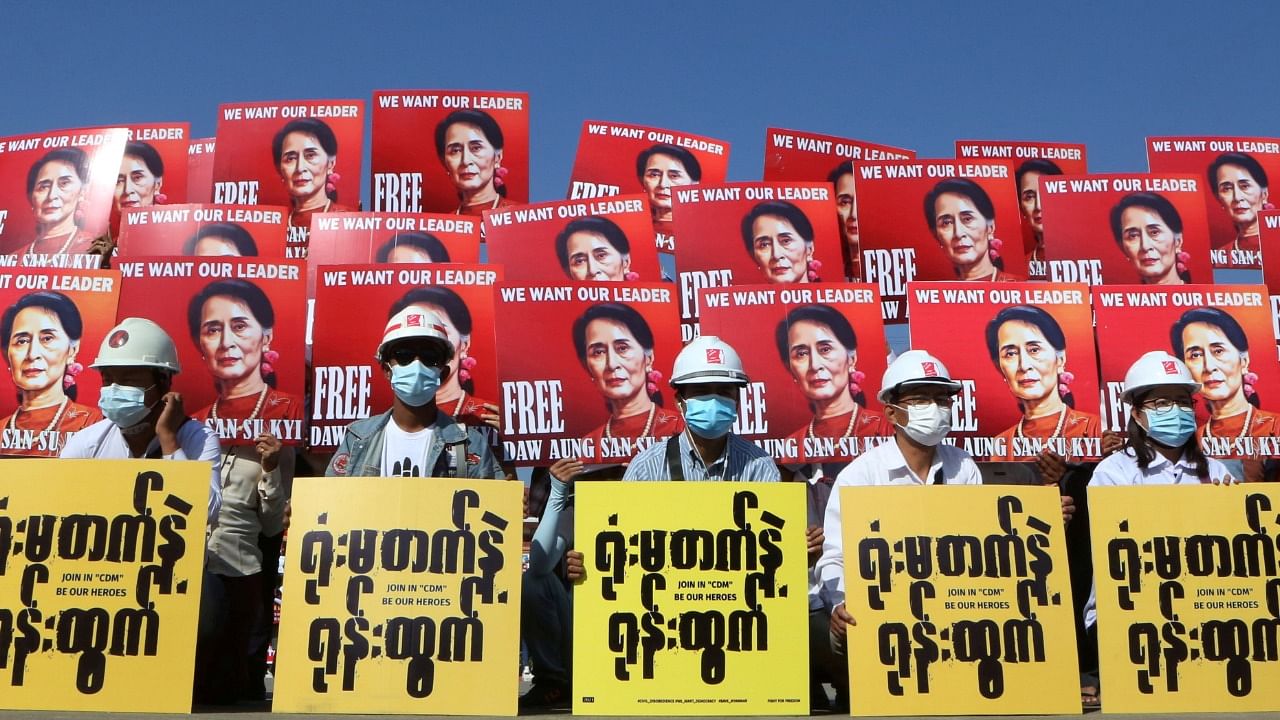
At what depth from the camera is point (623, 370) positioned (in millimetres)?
8648

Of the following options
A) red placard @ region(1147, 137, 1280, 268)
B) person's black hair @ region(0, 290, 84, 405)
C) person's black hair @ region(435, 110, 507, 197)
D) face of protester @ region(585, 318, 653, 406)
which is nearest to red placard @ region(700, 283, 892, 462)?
face of protester @ region(585, 318, 653, 406)

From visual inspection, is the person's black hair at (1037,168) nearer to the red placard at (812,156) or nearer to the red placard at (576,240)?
the red placard at (812,156)

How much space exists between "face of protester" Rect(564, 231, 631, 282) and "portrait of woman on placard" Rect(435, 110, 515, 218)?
1.84 meters

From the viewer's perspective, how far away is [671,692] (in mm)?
6207

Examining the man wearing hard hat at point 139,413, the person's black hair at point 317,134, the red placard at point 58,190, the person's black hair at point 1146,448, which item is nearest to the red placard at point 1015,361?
the person's black hair at point 1146,448

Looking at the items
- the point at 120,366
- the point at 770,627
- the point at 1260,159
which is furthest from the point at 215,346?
the point at 1260,159

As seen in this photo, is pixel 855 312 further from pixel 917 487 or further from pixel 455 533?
pixel 455 533

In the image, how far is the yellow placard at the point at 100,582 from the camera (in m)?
6.12

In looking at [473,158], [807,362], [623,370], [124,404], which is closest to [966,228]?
[807,362]

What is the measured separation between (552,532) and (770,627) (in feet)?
5.65

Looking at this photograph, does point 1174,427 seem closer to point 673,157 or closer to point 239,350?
point 673,157

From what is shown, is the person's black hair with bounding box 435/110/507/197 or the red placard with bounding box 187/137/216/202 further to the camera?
the red placard with bounding box 187/137/216/202

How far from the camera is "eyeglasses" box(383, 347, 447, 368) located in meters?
7.52

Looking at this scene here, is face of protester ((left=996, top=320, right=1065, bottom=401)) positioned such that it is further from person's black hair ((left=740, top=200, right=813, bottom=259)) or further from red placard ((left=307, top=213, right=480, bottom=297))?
red placard ((left=307, top=213, right=480, bottom=297))
